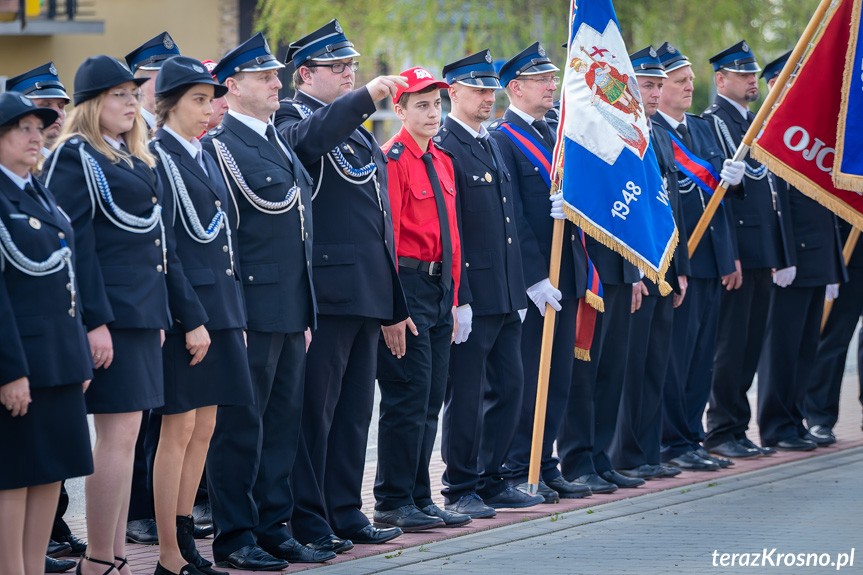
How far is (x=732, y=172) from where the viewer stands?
8656 millimetres

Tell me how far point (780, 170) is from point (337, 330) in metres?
3.48

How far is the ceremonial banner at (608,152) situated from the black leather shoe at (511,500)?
142cm

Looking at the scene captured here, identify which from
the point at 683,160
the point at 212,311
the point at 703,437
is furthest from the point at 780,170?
the point at 212,311

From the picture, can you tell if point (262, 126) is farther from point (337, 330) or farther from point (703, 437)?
point (703, 437)

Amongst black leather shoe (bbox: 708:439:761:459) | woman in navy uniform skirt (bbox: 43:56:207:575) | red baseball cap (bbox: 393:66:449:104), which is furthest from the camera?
black leather shoe (bbox: 708:439:761:459)

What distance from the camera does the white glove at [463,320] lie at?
7219 mm

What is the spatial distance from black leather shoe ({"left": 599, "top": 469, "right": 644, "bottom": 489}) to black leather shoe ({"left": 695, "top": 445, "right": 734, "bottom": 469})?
0.80 metres

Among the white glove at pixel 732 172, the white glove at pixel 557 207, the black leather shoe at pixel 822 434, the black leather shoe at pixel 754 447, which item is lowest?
the black leather shoe at pixel 822 434

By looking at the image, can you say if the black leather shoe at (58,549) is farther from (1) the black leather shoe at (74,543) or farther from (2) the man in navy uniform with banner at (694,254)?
(2) the man in navy uniform with banner at (694,254)

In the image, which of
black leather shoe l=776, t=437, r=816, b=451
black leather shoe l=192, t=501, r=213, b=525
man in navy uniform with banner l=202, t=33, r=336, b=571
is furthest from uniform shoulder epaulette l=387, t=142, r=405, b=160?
black leather shoe l=776, t=437, r=816, b=451

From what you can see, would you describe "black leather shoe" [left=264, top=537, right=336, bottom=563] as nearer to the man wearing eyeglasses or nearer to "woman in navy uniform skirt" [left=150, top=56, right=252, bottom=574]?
the man wearing eyeglasses

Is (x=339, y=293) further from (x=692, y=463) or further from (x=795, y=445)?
(x=795, y=445)

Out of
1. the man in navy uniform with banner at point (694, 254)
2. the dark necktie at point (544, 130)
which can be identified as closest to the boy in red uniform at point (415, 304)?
the dark necktie at point (544, 130)

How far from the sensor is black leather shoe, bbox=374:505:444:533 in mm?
6898
